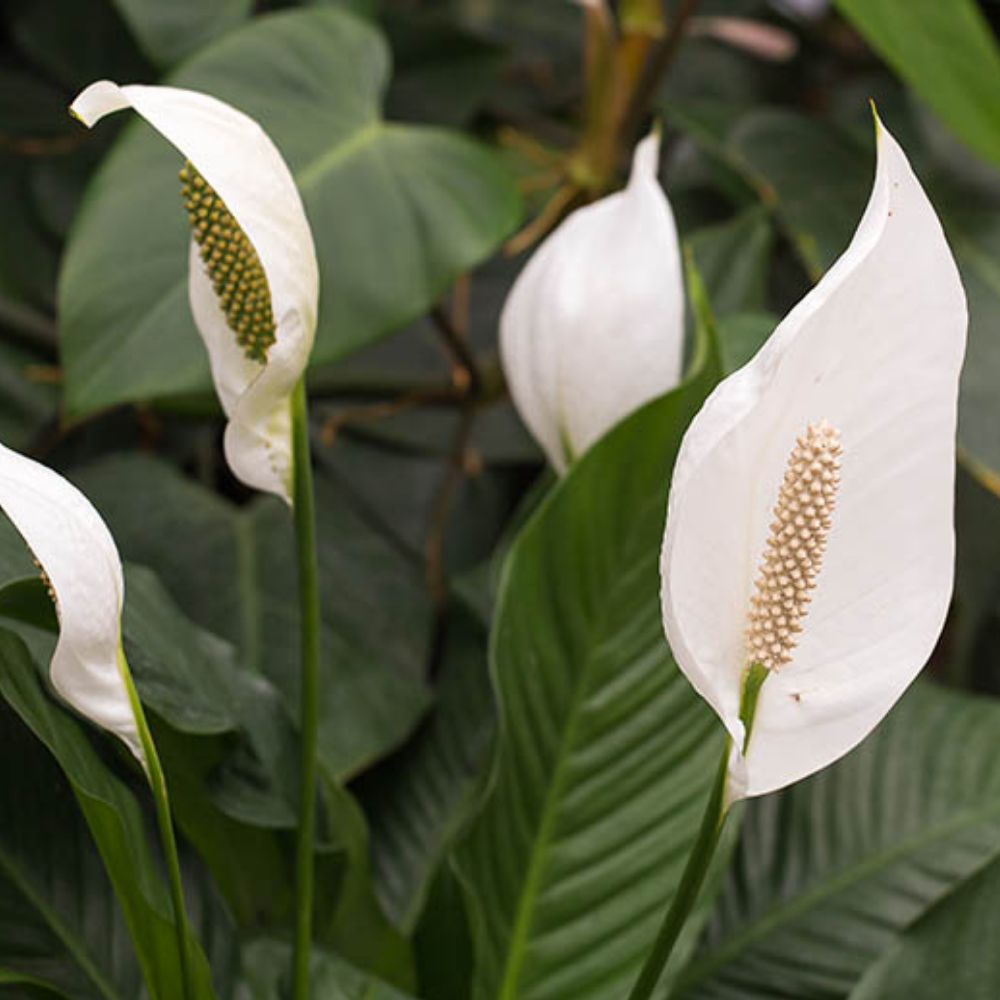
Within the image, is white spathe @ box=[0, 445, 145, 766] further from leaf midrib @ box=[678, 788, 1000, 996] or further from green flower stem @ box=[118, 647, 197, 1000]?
leaf midrib @ box=[678, 788, 1000, 996]

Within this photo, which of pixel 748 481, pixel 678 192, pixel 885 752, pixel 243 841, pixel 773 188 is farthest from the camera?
pixel 678 192

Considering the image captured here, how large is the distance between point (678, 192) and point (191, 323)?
0.42m

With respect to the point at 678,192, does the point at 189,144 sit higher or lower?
higher

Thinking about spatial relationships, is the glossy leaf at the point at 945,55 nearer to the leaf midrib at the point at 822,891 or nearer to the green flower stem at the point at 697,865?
the leaf midrib at the point at 822,891

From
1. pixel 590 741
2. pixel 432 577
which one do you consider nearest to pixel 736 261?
pixel 432 577

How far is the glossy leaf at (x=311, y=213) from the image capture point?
1.69 feet

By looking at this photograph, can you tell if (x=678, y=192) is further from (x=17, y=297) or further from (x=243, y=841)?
(x=243, y=841)

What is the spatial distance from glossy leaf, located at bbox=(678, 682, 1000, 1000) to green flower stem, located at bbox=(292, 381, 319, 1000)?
19 cm

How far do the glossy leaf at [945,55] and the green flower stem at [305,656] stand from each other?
0.38 meters

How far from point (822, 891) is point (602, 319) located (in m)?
0.23

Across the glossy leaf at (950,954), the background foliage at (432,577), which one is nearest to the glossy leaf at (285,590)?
the background foliage at (432,577)

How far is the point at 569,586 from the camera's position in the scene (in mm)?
448

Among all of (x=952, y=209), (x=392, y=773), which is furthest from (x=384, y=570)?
(x=952, y=209)

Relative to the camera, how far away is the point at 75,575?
271 millimetres
